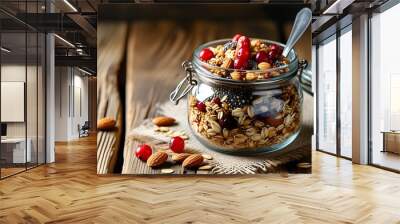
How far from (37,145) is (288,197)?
479 centimetres

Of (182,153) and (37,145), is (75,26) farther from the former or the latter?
(182,153)

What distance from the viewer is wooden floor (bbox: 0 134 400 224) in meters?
3.60

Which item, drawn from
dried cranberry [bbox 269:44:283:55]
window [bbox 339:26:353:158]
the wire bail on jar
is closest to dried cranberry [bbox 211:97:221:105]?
the wire bail on jar

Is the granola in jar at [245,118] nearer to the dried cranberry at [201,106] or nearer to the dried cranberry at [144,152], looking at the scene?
the dried cranberry at [201,106]

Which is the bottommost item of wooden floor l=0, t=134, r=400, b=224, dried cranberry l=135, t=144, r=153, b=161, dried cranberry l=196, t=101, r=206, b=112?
wooden floor l=0, t=134, r=400, b=224

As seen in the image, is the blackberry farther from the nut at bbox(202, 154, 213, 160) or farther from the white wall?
the white wall

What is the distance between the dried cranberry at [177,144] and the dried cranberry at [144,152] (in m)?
0.33

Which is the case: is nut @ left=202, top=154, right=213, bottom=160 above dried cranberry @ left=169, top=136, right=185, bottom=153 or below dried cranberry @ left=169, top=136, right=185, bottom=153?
below

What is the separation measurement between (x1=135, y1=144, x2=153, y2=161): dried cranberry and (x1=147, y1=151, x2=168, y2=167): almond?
6 centimetres

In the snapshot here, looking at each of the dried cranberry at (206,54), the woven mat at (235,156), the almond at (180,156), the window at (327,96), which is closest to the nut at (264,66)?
the dried cranberry at (206,54)

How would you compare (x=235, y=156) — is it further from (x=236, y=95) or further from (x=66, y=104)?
(x=66, y=104)

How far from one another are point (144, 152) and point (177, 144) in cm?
52

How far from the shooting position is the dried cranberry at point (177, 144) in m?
5.75

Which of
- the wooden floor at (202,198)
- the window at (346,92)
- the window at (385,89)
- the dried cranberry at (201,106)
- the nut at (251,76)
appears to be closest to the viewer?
the wooden floor at (202,198)
